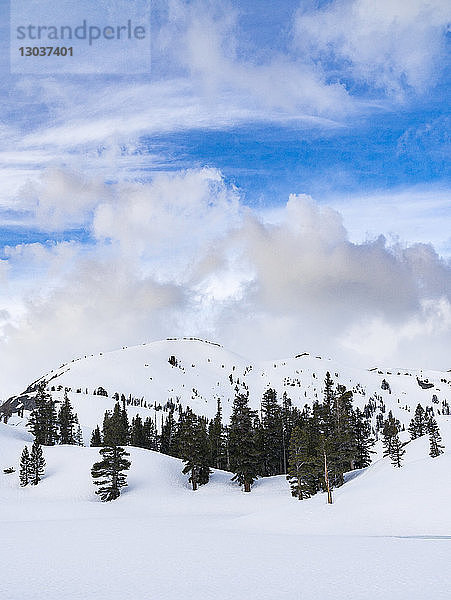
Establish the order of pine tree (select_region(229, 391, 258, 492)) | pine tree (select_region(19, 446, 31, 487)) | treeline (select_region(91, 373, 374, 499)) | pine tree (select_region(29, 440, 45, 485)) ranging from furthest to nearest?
pine tree (select_region(29, 440, 45, 485)), pine tree (select_region(19, 446, 31, 487)), pine tree (select_region(229, 391, 258, 492)), treeline (select_region(91, 373, 374, 499))

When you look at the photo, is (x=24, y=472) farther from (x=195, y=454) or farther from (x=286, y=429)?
(x=286, y=429)

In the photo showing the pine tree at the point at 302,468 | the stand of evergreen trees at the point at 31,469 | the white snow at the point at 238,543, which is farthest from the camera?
the stand of evergreen trees at the point at 31,469

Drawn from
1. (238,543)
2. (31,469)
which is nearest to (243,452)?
(31,469)

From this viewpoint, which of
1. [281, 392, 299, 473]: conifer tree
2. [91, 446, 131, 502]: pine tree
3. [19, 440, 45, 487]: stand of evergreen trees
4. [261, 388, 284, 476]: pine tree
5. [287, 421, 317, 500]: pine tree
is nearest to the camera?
[287, 421, 317, 500]: pine tree

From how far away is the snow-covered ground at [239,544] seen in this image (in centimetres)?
1844

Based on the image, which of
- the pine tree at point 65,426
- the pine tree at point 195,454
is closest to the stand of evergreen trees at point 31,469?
the pine tree at point 195,454

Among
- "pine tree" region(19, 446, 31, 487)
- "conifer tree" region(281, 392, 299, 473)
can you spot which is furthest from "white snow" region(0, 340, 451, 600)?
"conifer tree" region(281, 392, 299, 473)

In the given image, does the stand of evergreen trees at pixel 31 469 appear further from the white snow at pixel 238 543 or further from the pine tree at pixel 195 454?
the pine tree at pixel 195 454

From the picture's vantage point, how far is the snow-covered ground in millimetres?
18438

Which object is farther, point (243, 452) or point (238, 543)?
point (243, 452)

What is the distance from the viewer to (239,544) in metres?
30.1

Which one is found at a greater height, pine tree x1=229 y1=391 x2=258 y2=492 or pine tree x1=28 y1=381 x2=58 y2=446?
pine tree x1=28 y1=381 x2=58 y2=446

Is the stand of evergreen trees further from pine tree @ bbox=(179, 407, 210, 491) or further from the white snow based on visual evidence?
pine tree @ bbox=(179, 407, 210, 491)

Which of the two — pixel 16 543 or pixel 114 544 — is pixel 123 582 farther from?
pixel 16 543
